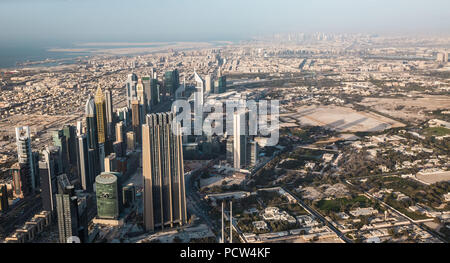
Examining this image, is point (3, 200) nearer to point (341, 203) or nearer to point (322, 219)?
point (322, 219)

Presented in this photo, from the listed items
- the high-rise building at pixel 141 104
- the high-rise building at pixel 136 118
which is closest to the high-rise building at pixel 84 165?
the high-rise building at pixel 136 118

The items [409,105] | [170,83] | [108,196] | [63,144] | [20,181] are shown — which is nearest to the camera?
[108,196]

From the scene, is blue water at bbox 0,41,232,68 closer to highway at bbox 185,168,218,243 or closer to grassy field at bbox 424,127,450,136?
highway at bbox 185,168,218,243

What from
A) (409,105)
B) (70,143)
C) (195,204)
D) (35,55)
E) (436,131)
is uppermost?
(35,55)

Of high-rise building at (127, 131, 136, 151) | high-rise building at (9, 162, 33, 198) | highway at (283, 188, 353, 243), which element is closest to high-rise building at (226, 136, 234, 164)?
highway at (283, 188, 353, 243)

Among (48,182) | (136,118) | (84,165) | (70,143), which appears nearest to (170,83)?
(136,118)

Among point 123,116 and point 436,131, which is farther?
point 123,116

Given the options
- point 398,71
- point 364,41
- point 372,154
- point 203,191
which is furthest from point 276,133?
point 364,41
